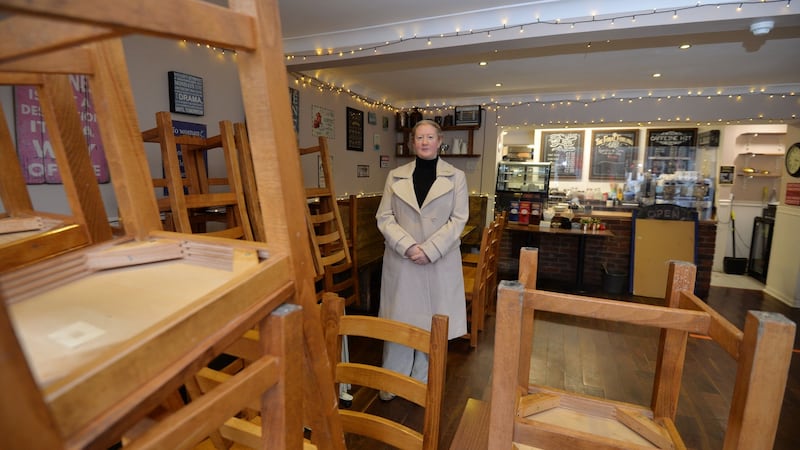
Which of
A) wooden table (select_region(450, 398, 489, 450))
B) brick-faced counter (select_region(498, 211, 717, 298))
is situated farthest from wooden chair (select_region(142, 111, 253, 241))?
brick-faced counter (select_region(498, 211, 717, 298))

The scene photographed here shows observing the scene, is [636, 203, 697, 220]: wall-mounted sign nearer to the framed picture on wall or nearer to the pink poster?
the framed picture on wall

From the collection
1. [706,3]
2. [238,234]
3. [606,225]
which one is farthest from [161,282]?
[606,225]

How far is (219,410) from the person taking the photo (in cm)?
39

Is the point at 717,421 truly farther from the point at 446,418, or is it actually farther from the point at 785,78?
the point at 785,78

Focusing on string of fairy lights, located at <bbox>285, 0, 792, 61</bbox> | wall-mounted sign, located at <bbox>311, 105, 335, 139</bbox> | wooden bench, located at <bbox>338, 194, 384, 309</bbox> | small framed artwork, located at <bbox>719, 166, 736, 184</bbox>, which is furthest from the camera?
small framed artwork, located at <bbox>719, 166, 736, 184</bbox>

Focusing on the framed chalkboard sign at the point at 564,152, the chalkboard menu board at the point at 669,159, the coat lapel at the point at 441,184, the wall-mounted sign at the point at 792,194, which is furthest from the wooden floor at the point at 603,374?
the framed chalkboard sign at the point at 564,152

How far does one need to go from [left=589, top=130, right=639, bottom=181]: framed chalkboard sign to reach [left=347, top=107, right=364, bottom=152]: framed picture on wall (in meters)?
3.80

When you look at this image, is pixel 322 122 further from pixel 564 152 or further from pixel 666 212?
pixel 564 152

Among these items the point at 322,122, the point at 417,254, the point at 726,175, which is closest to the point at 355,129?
the point at 322,122

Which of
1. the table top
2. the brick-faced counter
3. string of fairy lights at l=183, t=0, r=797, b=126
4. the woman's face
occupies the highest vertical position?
string of fairy lights at l=183, t=0, r=797, b=126

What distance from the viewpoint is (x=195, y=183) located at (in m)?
2.41

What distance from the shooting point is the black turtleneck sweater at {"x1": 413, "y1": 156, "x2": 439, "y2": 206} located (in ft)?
7.61

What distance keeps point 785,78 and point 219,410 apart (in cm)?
635

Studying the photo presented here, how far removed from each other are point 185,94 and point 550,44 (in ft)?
8.74
